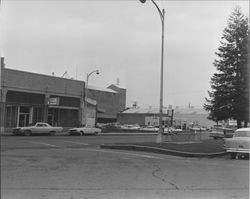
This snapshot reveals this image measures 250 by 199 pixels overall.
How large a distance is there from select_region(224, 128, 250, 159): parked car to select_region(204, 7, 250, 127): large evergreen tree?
44.2 feet

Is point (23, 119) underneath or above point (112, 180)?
above

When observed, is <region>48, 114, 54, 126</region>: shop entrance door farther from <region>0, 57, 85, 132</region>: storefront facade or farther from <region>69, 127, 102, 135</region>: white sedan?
<region>69, 127, 102, 135</region>: white sedan

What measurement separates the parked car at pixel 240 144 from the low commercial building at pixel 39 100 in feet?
90.8

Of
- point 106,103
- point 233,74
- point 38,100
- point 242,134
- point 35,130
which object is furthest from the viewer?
point 106,103

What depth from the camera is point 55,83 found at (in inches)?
2132

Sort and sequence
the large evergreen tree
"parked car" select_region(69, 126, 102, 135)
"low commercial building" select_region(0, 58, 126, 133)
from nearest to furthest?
the large evergreen tree → "parked car" select_region(69, 126, 102, 135) → "low commercial building" select_region(0, 58, 126, 133)

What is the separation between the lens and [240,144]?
21.0 m

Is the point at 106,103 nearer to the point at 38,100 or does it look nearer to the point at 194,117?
the point at 194,117

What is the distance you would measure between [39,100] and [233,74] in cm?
2511

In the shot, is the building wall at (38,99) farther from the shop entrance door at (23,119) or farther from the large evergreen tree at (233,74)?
the large evergreen tree at (233,74)

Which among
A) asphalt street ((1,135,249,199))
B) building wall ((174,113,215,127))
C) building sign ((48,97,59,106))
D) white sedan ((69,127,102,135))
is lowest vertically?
asphalt street ((1,135,249,199))

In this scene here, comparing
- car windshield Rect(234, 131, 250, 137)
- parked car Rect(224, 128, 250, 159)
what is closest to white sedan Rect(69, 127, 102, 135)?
car windshield Rect(234, 131, 250, 137)

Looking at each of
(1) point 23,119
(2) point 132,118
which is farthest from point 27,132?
(2) point 132,118

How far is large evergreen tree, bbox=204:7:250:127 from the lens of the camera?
116ft
